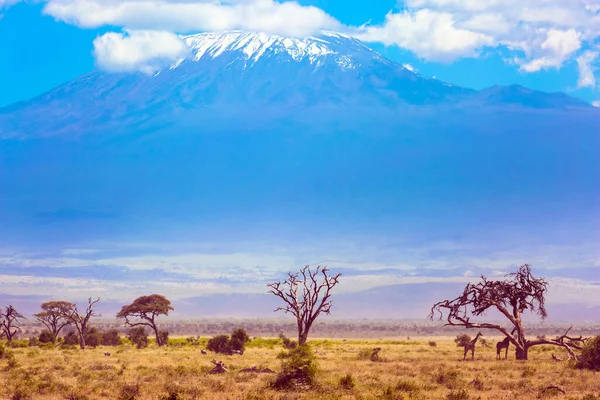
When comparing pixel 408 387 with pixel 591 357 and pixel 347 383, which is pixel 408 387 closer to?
pixel 347 383

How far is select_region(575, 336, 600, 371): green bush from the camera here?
40.0 metres

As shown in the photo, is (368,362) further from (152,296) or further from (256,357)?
(152,296)

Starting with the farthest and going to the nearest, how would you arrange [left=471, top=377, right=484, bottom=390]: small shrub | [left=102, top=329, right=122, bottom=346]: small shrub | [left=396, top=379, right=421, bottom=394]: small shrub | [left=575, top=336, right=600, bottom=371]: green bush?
[left=102, top=329, right=122, bottom=346]: small shrub → [left=575, top=336, right=600, bottom=371]: green bush → [left=471, top=377, right=484, bottom=390]: small shrub → [left=396, top=379, right=421, bottom=394]: small shrub

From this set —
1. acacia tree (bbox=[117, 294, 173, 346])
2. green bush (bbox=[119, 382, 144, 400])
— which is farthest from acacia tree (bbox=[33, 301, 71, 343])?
green bush (bbox=[119, 382, 144, 400])

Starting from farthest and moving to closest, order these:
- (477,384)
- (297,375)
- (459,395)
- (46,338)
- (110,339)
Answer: (110,339), (46,338), (297,375), (477,384), (459,395)

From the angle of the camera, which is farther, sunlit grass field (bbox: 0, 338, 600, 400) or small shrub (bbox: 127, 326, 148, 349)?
small shrub (bbox: 127, 326, 148, 349)

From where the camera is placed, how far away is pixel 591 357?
40.2 m

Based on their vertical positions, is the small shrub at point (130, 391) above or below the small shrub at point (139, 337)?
below

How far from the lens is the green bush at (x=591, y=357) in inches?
1574

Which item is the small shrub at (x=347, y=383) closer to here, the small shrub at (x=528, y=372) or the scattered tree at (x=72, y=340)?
the small shrub at (x=528, y=372)

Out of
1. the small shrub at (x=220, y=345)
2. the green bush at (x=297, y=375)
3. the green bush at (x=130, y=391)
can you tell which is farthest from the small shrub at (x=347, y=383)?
the small shrub at (x=220, y=345)

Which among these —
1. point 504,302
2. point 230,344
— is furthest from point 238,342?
point 504,302

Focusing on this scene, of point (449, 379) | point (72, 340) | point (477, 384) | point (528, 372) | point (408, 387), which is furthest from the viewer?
point (72, 340)

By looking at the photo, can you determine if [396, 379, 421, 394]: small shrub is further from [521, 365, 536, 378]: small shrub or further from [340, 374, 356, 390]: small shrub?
[521, 365, 536, 378]: small shrub
